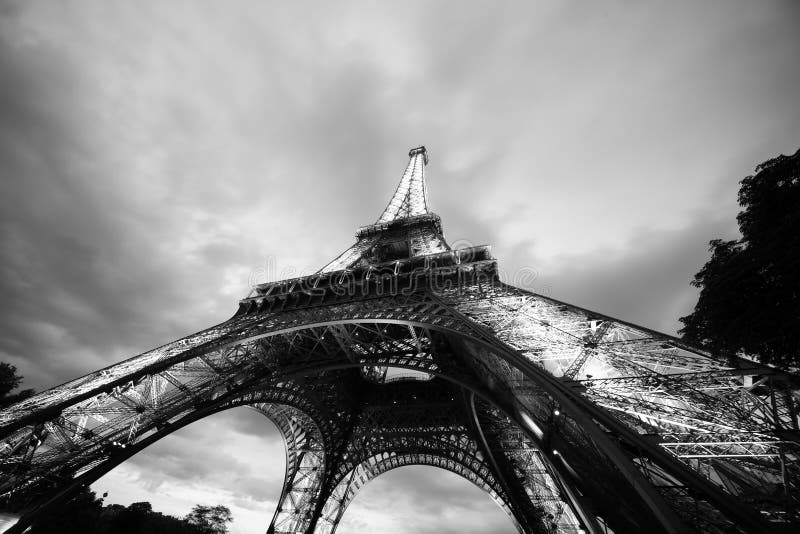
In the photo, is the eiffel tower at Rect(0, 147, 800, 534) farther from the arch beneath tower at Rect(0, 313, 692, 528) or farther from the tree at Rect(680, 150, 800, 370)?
the tree at Rect(680, 150, 800, 370)

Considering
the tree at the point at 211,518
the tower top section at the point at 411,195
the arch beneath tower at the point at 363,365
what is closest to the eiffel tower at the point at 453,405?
the arch beneath tower at the point at 363,365

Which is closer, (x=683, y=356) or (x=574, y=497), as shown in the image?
(x=574, y=497)

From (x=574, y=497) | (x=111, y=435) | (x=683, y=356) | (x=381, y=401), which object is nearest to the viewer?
(x=574, y=497)

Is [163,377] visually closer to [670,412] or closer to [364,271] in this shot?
[364,271]

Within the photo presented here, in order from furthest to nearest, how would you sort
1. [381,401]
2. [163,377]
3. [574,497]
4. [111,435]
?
[381,401]
[163,377]
[111,435]
[574,497]

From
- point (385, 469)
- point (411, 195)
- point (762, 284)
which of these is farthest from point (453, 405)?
point (411, 195)

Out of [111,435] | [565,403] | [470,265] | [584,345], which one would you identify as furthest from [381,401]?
[565,403]
